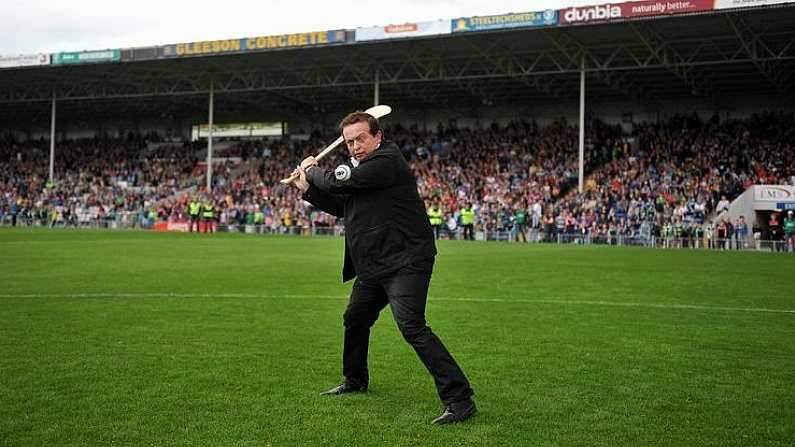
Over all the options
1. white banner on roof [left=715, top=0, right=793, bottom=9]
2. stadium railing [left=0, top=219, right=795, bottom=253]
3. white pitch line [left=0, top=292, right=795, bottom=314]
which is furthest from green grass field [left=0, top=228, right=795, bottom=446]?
white banner on roof [left=715, top=0, right=793, bottom=9]

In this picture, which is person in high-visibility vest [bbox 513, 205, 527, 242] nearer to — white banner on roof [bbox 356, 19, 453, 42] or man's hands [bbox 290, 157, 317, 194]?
white banner on roof [bbox 356, 19, 453, 42]

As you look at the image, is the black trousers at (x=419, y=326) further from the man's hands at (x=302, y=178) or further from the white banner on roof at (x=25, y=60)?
the white banner on roof at (x=25, y=60)

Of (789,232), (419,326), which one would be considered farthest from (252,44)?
(419,326)

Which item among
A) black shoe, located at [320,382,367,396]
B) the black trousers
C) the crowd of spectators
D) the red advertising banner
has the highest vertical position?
the red advertising banner

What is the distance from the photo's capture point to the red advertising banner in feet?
102

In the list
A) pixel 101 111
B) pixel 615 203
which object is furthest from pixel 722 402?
pixel 101 111

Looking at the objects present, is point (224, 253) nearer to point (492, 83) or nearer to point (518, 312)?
point (518, 312)

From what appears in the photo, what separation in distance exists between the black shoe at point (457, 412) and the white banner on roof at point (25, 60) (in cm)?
4644

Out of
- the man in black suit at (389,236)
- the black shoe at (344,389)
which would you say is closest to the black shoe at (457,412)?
the man in black suit at (389,236)

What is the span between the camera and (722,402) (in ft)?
18.1

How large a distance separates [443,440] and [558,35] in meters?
33.9

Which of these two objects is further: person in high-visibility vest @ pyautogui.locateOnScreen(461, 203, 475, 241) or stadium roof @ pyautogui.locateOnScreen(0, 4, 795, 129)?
stadium roof @ pyautogui.locateOnScreen(0, 4, 795, 129)

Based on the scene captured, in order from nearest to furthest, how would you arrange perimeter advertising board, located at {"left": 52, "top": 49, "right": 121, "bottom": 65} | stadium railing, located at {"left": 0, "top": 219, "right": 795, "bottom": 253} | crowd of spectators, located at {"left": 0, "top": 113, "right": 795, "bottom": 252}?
stadium railing, located at {"left": 0, "top": 219, "right": 795, "bottom": 253}
crowd of spectators, located at {"left": 0, "top": 113, "right": 795, "bottom": 252}
perimeter advertising board, located at {"left": 52, "top": 49, "right": 121, "bottom": 65}

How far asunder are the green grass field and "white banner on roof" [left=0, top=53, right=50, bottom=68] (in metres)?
36.2
